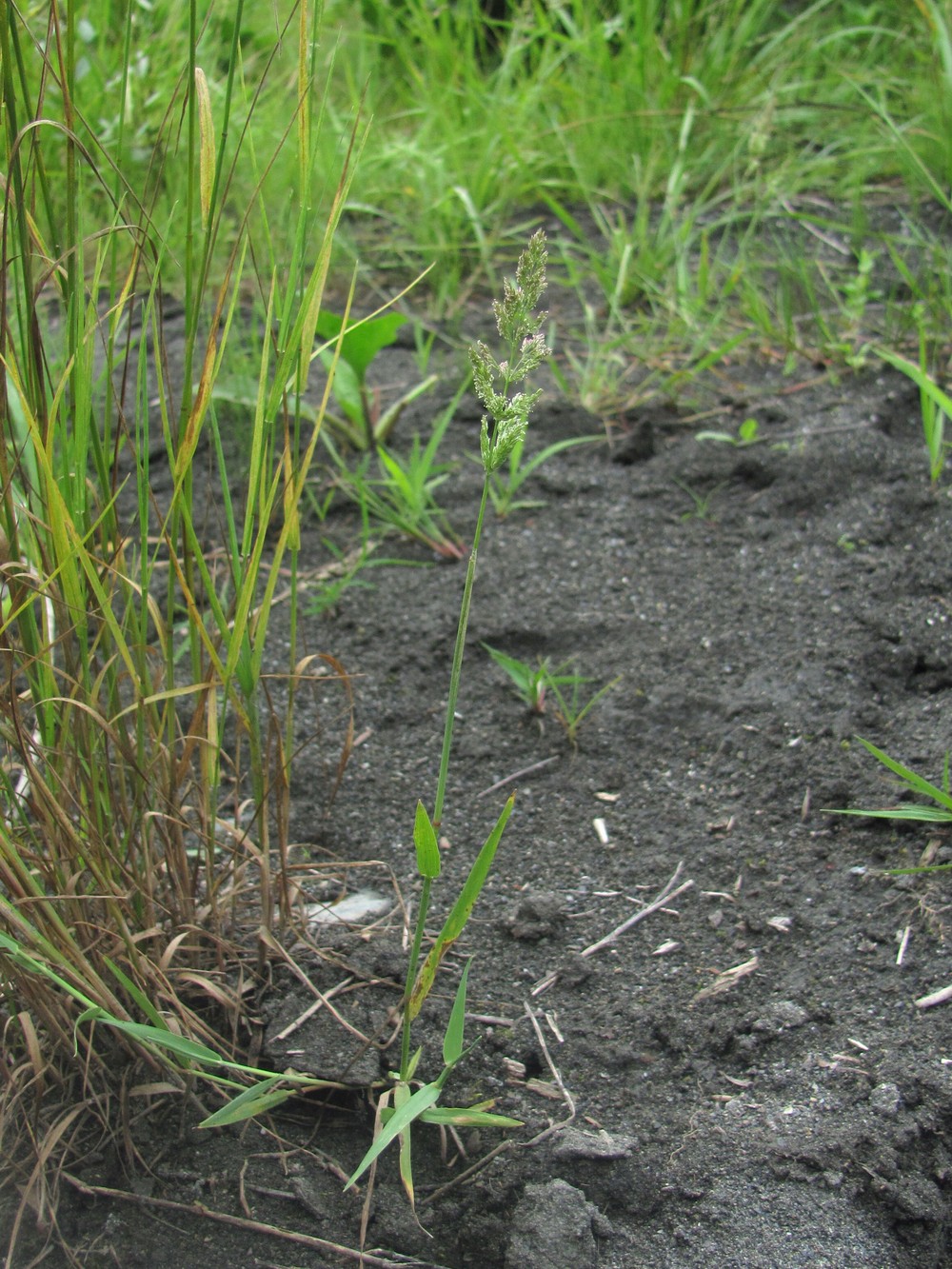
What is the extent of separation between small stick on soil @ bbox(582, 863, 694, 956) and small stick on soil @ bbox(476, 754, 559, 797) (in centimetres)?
27

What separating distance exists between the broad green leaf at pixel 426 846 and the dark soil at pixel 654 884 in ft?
1.03

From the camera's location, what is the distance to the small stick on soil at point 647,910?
1319 mm

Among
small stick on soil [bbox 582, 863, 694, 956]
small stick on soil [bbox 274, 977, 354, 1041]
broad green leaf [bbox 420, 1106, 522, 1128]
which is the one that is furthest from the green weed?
broad green leaf [bbox 420, 1106, 522, 1128]

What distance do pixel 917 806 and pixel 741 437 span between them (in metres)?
0.97

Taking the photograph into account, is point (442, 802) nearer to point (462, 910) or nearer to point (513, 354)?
point (462, 910)

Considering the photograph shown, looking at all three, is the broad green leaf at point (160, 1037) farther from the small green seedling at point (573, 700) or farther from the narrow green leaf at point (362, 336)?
the narrow green leaf at point (362, 336)

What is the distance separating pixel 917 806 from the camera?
4.51 ft

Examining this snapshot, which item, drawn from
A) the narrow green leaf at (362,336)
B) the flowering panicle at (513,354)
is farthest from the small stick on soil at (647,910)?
the narrow green leaf at (362,336)

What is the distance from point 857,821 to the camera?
1.44 metres

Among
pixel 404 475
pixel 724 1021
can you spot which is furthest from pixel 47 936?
pixel 404 475

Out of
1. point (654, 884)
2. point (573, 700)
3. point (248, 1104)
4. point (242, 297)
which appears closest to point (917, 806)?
point (654, 884)

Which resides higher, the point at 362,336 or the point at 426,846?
the point at 362,336

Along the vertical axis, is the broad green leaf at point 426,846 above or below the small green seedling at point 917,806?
above

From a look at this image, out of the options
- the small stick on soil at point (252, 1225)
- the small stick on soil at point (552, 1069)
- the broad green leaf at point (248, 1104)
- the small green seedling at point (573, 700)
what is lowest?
the small stick on soil at point (552, 1069)
